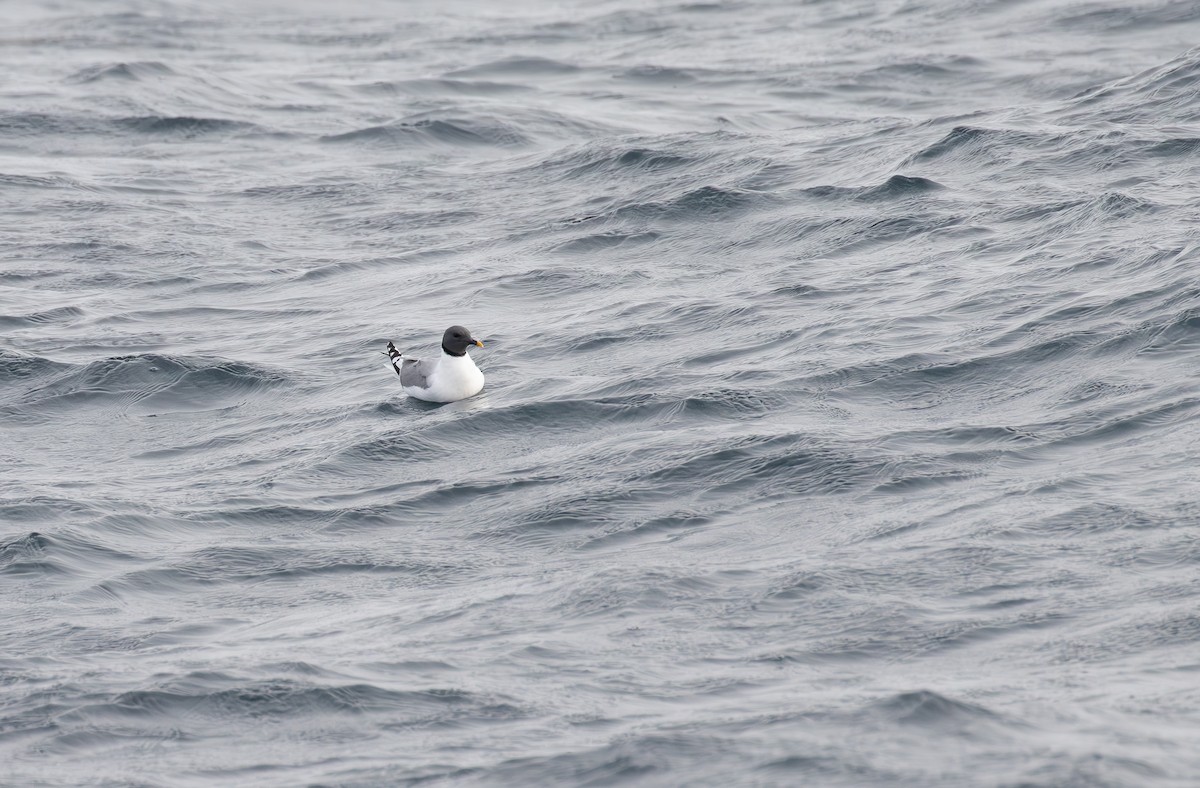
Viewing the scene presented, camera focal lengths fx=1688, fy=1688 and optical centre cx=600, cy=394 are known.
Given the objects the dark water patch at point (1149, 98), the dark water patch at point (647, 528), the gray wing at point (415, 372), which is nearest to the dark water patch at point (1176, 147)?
the dark water patch at point (1149, 98)

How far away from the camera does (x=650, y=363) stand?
1415 centimetres

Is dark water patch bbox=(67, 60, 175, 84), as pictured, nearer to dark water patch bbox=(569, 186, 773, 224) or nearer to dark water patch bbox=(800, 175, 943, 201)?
dark water patch bbox=(569, 186, 773, 224)

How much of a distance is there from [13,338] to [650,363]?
6480 mm

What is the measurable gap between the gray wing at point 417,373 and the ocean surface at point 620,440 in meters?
0.30

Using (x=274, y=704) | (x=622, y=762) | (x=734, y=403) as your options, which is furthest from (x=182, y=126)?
(x=622, y=762)

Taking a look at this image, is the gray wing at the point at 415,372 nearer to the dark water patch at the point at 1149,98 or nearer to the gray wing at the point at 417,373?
the gray wing at the point at 417,373

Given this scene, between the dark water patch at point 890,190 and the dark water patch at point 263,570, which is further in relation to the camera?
the dark water patch at point 890,190

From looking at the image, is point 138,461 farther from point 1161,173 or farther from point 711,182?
point 1161,173

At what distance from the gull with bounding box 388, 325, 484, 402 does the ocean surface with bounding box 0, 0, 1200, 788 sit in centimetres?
19

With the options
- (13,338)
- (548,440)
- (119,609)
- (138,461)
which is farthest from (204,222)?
(119,609)

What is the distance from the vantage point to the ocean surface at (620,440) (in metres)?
8.33

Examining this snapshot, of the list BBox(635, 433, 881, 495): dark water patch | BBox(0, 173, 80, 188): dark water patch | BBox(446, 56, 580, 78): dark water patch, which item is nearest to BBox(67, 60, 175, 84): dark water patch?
BBox(446, 56, 580, 78): dark water patch

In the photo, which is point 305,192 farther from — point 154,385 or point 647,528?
point 647,528

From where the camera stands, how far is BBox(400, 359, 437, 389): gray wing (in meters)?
14.1
